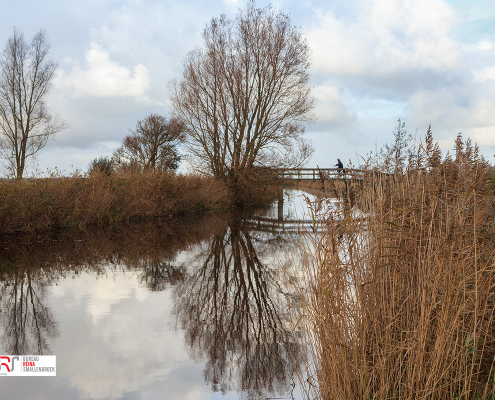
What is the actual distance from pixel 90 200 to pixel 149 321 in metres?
9.96

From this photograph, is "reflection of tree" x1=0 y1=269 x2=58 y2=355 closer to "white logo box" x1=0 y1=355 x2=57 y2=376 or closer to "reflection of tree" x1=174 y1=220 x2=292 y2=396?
"white logo box" x1=0 y1=355 x2=57 y2=376

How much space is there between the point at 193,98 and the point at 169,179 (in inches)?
245

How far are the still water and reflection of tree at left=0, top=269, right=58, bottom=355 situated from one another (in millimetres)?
14

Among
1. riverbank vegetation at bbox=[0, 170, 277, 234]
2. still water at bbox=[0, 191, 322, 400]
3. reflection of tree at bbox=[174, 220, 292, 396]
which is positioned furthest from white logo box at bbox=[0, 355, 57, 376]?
riverbank vegetation at bbox=[0, 170, 277, 234]

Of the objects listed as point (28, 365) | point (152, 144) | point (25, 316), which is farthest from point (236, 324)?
point (152, 144)

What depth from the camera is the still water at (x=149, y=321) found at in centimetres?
401

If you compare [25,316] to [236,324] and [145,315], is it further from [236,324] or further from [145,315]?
[236,324]

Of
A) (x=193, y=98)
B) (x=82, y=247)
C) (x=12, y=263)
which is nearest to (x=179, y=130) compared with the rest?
(x=193, y=98)

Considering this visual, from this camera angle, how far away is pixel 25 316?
5852mm

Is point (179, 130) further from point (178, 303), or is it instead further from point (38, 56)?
point (178, 303)

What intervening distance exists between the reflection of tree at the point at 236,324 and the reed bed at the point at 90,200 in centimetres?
603

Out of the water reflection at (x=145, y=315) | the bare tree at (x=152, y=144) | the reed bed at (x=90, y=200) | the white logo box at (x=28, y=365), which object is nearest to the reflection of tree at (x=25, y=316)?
the water reflection at (x=145, y=315)

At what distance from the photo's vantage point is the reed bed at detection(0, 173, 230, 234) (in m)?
12.2

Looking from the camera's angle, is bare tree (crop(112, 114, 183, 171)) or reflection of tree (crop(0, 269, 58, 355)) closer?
reflection of tree (crop(0, 269, 58, 355))
